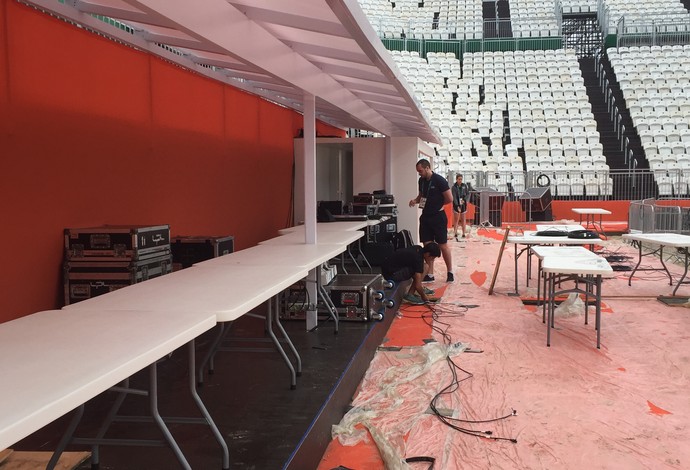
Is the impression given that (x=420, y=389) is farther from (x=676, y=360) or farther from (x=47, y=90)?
(x=47, y=90)

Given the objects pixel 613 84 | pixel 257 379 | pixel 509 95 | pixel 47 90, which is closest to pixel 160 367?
pixel 257 379

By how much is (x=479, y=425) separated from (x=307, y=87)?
2941 millimetres

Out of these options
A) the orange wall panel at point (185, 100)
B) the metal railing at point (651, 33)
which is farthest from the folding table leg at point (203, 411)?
the metal railing at point (651, 33)

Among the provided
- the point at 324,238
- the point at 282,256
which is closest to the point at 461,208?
the point at 324,238

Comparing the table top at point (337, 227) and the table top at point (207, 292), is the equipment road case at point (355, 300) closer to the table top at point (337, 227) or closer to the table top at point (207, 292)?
the table top at point (337, 227)

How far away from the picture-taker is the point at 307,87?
5.28m

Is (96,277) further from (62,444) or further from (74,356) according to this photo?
(74,356)

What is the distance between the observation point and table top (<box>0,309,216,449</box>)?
1502mm

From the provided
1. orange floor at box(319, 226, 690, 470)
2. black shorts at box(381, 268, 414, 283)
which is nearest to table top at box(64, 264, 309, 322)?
orange floor at box(319, 226, 690, 470)

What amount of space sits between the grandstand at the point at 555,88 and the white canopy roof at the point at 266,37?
1233 cm

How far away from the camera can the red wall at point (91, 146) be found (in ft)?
13.1

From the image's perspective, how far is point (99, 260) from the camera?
4.50 metres

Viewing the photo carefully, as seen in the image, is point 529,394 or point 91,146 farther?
point 91,146

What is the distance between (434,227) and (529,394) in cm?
377
